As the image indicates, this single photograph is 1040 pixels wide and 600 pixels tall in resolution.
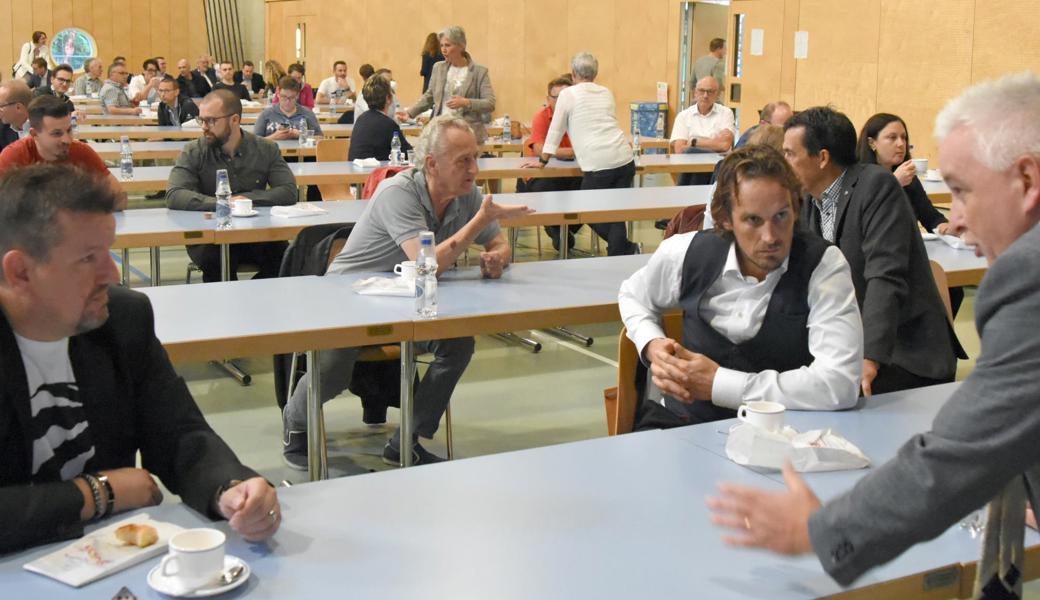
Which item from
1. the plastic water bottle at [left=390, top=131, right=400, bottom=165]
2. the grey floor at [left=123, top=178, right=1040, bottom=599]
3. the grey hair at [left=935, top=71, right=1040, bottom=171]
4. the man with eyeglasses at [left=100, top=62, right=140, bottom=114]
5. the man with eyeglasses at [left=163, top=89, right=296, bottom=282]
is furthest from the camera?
the man with eyeglasses at [left=100, top=62, right=140, bottom=114]

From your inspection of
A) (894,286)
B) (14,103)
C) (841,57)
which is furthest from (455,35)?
(894,286)

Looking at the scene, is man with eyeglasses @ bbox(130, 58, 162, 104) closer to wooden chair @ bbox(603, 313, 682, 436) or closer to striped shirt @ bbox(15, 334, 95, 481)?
wooden chair @ bbox(603, 313, 682, 436)

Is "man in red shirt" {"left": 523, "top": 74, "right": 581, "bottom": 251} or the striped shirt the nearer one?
the striped shirt

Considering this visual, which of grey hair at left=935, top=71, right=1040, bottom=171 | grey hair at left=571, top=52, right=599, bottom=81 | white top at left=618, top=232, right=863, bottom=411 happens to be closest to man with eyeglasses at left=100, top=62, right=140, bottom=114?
grey hair at left=571, top=52, right=599, bottom=81

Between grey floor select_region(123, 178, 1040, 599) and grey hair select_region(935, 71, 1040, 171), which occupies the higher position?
grey hair select_region(935, 71, 1040, 171)

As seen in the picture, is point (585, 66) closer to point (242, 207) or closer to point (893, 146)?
point (893, 146)

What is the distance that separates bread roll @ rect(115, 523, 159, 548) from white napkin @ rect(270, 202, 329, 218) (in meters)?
3.80

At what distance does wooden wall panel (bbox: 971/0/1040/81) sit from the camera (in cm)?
984

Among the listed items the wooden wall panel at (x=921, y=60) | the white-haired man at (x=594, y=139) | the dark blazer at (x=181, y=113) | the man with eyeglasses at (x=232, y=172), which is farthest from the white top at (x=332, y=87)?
the man with eyeglasses at (x=232, y=172)

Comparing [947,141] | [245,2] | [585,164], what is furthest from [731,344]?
[245,2]

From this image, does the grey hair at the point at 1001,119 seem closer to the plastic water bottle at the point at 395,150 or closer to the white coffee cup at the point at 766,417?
the white coffee cup at the point at 766,417

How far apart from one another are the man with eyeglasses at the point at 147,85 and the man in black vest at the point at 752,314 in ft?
44.5

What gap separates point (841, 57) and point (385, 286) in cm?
918

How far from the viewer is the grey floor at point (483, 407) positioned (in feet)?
14.5
